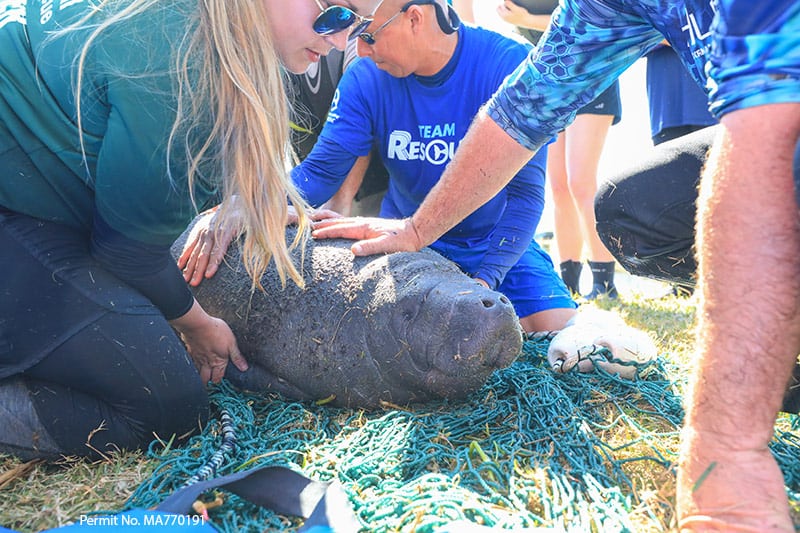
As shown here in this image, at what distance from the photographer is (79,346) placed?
2.49m

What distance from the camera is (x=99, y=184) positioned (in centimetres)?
224

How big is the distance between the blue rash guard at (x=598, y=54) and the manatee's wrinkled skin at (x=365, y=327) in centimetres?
69

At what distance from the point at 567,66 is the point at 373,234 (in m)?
1.13

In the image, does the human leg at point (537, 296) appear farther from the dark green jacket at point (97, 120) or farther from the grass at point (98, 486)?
the dark green jacket at point (97, 120)

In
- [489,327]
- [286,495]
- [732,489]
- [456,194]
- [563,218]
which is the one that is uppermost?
[456,194]

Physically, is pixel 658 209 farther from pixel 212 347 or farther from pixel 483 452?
pixel 212 347

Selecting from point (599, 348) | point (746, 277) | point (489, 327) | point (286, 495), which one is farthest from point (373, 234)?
point (746, 277)

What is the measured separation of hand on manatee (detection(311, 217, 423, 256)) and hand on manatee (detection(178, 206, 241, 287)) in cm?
40

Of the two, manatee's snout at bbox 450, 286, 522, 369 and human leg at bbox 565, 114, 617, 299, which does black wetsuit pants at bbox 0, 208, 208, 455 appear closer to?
manatee's snout at bbox 450, 286, 522, 369

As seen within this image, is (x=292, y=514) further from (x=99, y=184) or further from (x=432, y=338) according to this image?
(x=99, y=184)

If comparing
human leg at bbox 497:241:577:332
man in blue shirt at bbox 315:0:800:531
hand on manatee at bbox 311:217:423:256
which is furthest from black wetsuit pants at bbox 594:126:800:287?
man in blue shirt at bbox 315:0:800:531

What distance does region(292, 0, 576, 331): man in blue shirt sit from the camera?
365cm

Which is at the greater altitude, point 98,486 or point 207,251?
point 207,251

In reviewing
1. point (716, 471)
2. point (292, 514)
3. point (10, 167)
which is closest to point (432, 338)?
point (292, 514)
